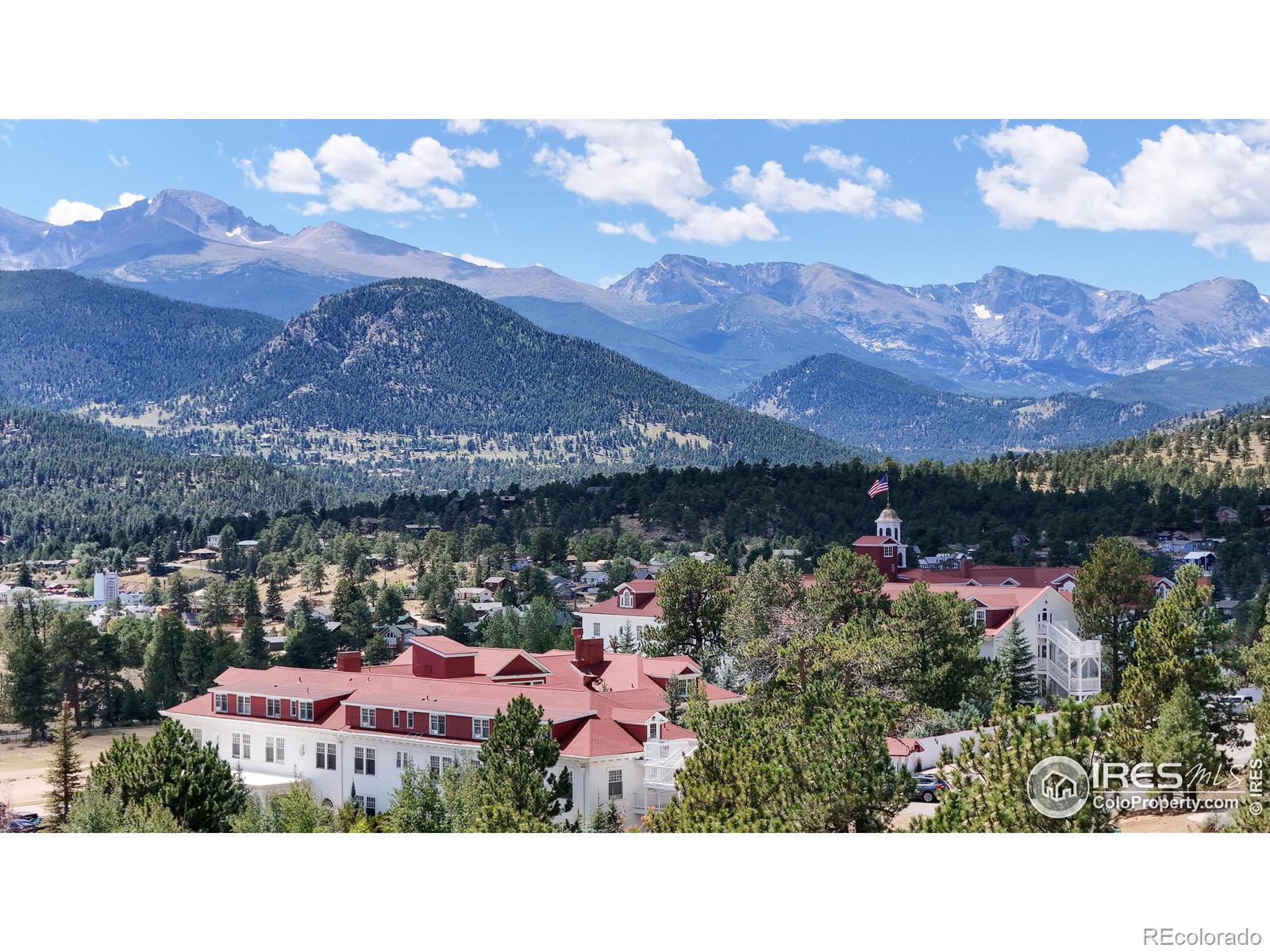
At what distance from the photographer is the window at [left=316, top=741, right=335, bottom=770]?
57562 mm

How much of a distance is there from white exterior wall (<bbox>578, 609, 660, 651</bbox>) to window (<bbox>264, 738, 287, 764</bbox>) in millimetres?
33760

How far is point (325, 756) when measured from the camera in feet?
190

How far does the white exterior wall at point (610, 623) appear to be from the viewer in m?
93.2

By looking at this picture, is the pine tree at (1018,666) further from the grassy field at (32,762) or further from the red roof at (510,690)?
the grassy field at (32,762)

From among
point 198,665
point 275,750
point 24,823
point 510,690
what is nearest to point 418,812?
point 510,690

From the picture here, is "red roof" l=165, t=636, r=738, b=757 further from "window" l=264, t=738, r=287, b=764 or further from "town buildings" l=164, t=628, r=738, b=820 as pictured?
"window" l=264, t=738, r=287, b=764

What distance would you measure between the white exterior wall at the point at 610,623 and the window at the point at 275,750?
3376 cm

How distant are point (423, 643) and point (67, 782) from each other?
15096 millimetres

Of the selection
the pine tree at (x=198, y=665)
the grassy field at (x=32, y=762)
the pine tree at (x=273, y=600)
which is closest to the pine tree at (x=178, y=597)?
the pine tree at (x=273, y=600)

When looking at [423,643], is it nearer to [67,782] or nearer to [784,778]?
[67,782]

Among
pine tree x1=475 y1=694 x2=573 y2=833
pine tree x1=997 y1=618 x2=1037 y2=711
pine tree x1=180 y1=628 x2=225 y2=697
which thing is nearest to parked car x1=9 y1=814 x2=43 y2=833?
pine tree x1=475 y1=694 x2=573 y2=833

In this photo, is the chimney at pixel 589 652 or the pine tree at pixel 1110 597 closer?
the chimney at pixel 589 652
